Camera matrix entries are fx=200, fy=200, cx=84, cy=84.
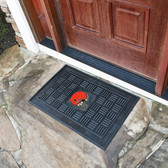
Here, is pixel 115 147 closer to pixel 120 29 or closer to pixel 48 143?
pixel 48 143

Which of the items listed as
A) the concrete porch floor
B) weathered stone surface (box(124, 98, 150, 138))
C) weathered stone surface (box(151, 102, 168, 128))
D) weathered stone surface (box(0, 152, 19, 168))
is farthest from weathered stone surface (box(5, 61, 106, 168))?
weathered stone surface (box(151, 102, 168, 128))

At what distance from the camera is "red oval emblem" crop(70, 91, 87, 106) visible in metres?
2.21

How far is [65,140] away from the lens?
6.47ft

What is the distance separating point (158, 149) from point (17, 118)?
149cm

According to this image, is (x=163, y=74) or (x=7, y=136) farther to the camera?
(x=7, y=136)

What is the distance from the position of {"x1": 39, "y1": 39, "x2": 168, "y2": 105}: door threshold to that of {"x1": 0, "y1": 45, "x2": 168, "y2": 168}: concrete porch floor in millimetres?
128

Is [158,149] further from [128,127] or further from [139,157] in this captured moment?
[128,127]

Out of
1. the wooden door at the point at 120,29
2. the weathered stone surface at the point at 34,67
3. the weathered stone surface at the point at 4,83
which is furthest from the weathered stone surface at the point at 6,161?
the wooden door at the point at 120,29

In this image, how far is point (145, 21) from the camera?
166 centimetres

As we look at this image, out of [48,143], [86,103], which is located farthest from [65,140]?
[86,103]

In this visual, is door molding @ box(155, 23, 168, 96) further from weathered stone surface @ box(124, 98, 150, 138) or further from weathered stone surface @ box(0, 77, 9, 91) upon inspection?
weathered stone surface @ box(0, 77, 9, 91)

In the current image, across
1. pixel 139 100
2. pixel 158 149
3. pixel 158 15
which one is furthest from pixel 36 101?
pixel 158 15

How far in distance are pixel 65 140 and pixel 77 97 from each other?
0.50 metres

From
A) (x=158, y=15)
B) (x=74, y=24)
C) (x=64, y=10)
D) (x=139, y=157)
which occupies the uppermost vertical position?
(x=158, y=15)
